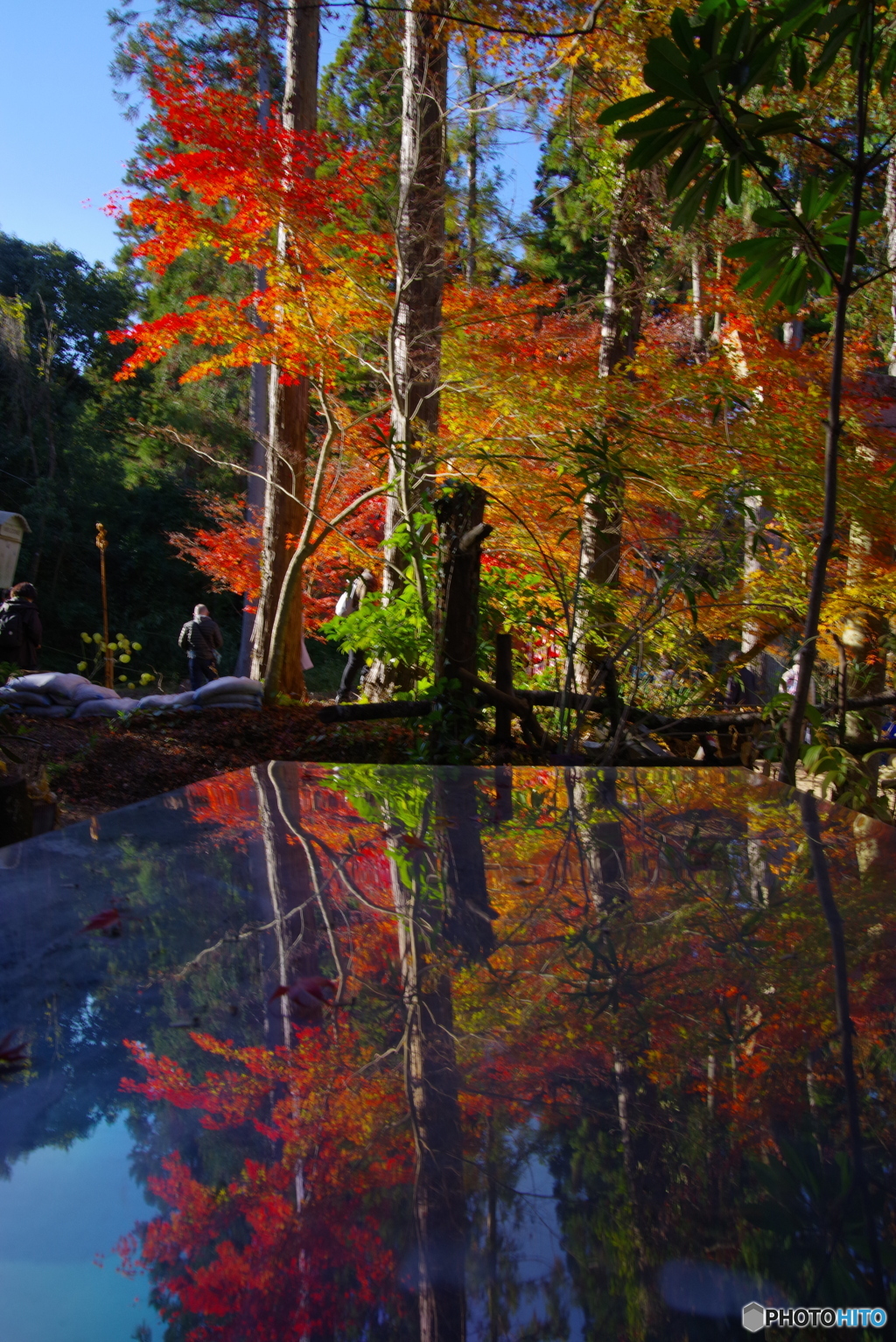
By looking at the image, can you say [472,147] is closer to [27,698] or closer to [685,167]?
[27,698]

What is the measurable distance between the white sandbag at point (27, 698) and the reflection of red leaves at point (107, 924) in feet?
21.0

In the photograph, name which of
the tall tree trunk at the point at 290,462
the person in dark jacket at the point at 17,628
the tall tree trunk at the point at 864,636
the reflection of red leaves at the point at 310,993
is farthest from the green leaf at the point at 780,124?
the person in dark jacket at the point at 17,628

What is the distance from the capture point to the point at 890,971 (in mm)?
832

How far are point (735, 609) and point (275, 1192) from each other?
13.7 ft

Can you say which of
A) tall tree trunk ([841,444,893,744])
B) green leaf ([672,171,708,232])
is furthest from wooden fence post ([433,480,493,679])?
green leaf ([672,171,708,232])

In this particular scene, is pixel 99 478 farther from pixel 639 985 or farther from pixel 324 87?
pixel 639 985

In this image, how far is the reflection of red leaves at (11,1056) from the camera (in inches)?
25.5

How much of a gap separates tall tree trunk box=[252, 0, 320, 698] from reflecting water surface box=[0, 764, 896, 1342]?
667cm

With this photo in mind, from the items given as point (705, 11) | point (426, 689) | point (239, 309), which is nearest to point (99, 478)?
point (239, 309)

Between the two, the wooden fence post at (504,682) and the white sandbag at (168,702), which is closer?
the wooden fence post at (504,682)

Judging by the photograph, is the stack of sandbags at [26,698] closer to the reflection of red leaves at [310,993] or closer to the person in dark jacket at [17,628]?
the person in dark jacket at [17,628]

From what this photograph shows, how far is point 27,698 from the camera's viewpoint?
689 cm

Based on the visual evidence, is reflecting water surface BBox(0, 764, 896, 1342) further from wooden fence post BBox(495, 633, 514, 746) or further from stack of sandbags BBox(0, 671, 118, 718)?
stack of sandbags BBox(0, 671, 118, 718)

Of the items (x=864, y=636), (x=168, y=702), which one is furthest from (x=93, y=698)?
(x=864, y=636)
